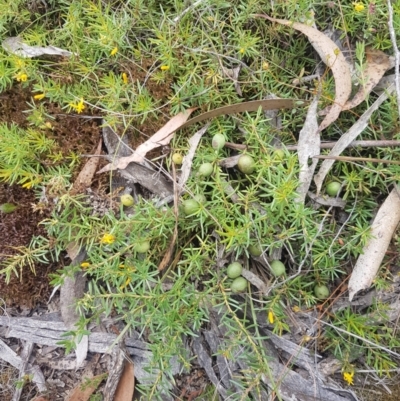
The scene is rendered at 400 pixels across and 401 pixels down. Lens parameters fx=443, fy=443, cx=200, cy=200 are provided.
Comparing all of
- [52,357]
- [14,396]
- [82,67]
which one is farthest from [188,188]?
[14,396]

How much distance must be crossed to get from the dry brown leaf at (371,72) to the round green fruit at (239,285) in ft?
3.66

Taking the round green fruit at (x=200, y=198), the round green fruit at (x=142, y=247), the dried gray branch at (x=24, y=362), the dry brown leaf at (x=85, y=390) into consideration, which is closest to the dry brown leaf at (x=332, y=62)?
the round green fruit at (x=200, y=198)

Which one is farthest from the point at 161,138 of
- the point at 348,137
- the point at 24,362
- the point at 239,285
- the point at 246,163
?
the point at 24,362

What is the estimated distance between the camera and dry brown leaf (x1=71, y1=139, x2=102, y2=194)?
274 cm

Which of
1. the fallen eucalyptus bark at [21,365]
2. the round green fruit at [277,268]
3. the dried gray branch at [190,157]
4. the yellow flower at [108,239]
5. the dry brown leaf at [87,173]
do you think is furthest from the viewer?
the fallen eucalyptus bark at [21,365]

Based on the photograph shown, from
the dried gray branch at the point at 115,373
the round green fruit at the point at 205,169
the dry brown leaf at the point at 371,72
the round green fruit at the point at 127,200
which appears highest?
the dry brown leaf at the point at 371,72

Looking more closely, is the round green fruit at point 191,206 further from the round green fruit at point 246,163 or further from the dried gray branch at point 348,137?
the dried gray branch at point 348,137

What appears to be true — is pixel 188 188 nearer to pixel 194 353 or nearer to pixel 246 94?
pixel 246 94

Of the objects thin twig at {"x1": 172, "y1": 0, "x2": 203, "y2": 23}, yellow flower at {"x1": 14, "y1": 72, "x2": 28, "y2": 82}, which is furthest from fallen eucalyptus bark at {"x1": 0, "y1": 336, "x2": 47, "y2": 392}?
thin twig at {"x1": 172, "y1": 0, "x2": 203, "y2": 23}

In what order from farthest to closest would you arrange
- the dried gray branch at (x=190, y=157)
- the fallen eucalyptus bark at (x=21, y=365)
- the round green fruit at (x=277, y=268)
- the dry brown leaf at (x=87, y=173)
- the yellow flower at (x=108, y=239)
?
1. the fallen eucalyptus bark at (x=21, y=365)
2. the dry brown leaf at (x=87, y=173)
3. the dried gray branch at (x=190, y=157)
4. the round green fruit at (x=277, y=268)
5. the yellow flower at (x=108, y=239)

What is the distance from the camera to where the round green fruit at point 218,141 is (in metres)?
2.56

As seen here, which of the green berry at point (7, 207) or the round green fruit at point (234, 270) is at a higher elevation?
the round green fruit at point (234, 270)

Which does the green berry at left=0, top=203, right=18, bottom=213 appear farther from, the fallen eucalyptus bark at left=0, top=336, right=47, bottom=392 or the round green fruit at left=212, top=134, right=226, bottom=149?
the round green fruit at left=212, top=134, right=226, bottom=149

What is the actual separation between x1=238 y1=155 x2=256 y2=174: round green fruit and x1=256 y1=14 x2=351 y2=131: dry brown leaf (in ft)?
1.56
